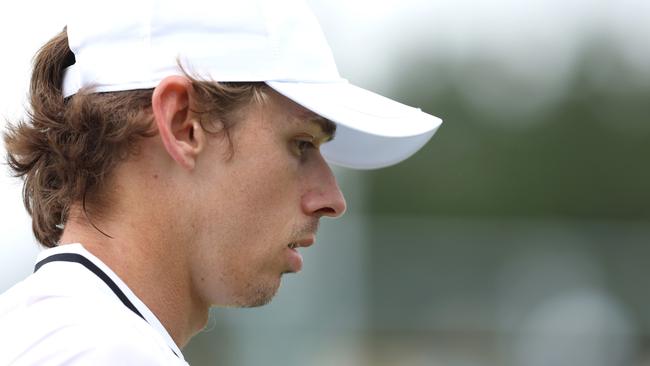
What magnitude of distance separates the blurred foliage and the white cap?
13302mm

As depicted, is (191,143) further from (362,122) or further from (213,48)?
(362,122)

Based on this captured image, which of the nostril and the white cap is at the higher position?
the white cap

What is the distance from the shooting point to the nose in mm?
2281

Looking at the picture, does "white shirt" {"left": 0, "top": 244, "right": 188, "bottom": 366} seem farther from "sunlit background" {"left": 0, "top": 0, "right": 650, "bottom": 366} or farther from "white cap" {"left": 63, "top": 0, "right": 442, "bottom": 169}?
"sunlit background" {"left": 0, "top": 0, "right": 650, "bottom": 366}

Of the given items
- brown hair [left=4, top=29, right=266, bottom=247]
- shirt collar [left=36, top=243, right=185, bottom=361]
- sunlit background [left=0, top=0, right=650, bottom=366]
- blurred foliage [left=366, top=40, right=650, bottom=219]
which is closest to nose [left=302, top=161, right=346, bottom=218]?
brown hair [left=4, top=29, right=266, bottom=247]

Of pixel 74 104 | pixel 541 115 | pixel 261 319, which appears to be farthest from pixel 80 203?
pixel 541 115

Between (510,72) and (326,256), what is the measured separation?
10.2m

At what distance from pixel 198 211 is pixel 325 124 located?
1.00ft

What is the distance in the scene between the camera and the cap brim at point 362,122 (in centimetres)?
217

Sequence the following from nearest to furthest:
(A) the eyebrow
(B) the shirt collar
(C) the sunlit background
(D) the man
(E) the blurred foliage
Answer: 1. (B) the shirt collar
2. (D) the man
3. (A) the eyebrow
4. (C) the sunlit background
5. (E) the blurred foliage

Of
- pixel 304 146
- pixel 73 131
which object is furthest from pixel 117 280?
pixel 304 146

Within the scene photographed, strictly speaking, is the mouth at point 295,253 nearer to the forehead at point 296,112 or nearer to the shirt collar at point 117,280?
the forehead at point 296,112

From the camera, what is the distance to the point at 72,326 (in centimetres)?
178

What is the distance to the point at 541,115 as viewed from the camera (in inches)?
952
